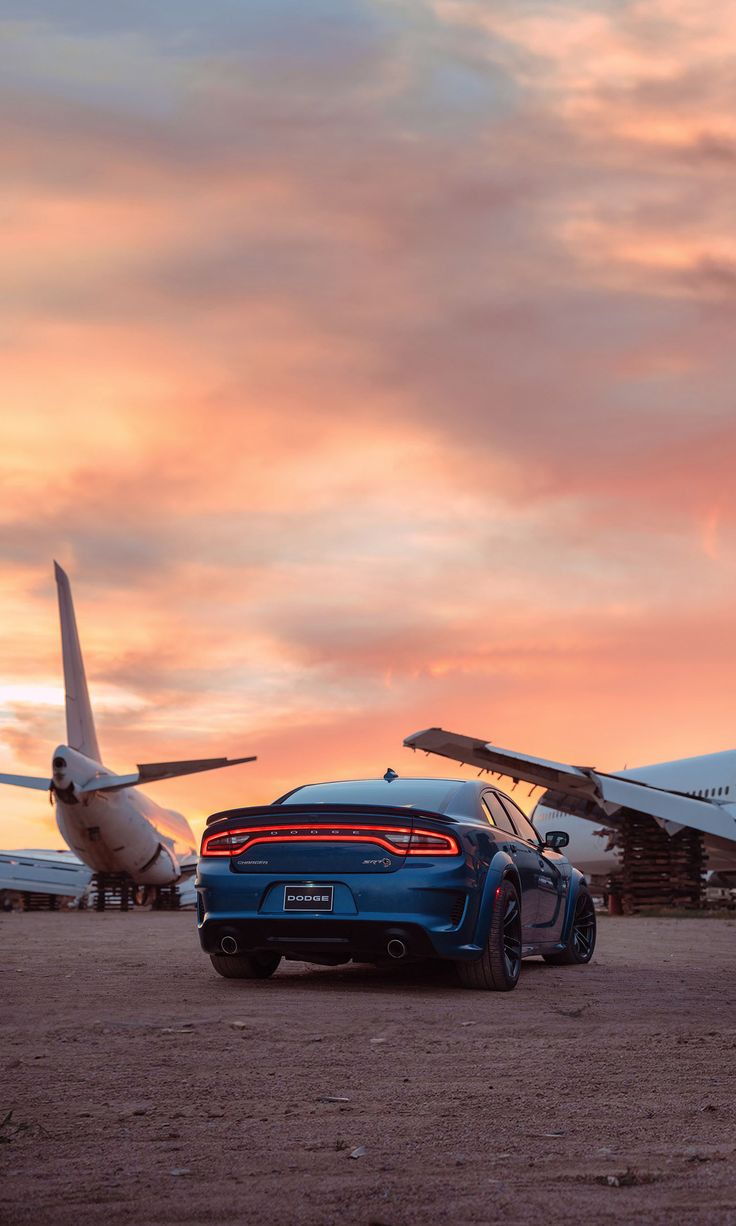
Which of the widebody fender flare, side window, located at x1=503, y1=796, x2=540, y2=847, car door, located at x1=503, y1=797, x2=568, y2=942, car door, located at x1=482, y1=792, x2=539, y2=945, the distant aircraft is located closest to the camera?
car door, located at x1=482, y1=792, x2=539, y2=945

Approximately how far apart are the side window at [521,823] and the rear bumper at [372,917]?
6.61 ft

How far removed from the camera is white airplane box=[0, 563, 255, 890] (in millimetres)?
41906

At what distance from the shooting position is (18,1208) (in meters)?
3.79

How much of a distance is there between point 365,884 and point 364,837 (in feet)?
0.98

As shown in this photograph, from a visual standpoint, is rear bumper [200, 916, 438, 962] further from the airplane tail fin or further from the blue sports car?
the airplane tail fin

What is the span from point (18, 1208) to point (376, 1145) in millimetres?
1277

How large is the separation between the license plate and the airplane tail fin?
37.2m

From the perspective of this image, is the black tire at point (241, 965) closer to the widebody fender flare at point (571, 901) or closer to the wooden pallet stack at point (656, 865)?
the widebody fender flare at point (571, 901)

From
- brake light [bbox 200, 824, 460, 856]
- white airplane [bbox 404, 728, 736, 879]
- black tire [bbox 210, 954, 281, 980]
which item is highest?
white airplane [bbox 404, 728, 736, 879]

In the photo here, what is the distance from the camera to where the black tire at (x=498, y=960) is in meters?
9.33

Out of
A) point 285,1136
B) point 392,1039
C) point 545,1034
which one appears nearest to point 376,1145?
point 285,1136

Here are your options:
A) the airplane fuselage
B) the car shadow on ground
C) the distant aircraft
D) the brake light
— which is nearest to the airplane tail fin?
the airplane fuselage

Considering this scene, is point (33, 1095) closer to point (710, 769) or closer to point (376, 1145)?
point (376, 1145)

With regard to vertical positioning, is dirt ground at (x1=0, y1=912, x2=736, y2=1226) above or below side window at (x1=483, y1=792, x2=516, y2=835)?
below
